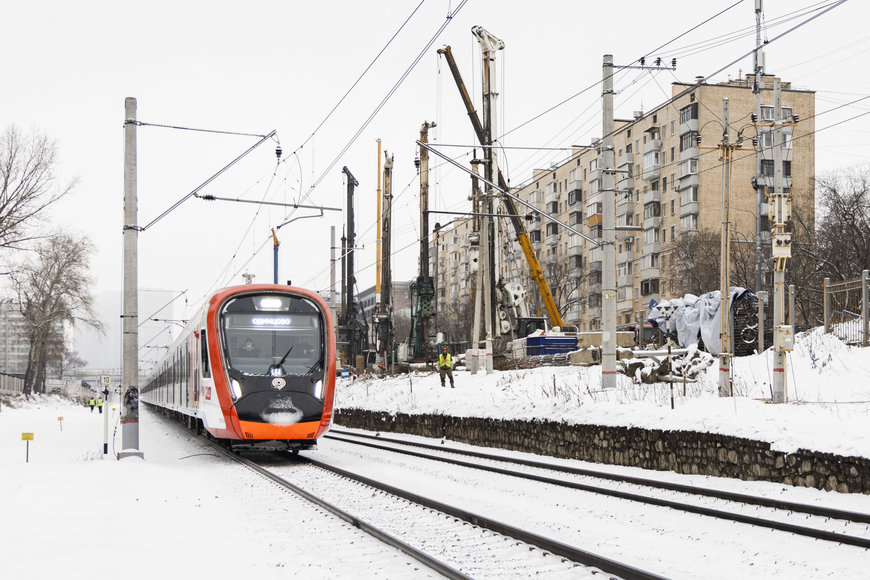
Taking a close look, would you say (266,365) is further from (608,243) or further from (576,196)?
(576,196)

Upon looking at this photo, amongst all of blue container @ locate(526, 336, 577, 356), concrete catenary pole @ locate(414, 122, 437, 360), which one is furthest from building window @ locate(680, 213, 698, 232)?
blue container @ locate(526, 336, 577, 356)

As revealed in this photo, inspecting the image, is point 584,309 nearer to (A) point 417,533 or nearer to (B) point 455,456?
(B) point 455,456

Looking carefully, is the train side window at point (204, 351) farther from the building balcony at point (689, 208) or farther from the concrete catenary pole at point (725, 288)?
the building balcony at point (689, 208)

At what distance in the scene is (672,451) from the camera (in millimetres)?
15258

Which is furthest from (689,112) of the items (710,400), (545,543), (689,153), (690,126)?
(545,543)

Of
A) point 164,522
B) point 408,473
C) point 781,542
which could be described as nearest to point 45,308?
point 408,473

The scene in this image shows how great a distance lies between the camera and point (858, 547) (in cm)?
839

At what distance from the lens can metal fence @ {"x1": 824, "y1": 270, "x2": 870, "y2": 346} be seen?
2338 cm

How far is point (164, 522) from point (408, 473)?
6467 mm

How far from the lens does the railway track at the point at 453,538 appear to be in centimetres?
749

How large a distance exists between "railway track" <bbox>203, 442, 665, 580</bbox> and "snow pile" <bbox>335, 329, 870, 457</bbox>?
188 inches

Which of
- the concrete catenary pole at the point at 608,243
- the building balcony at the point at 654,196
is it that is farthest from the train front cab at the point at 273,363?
the building balcony at the point at 654,196

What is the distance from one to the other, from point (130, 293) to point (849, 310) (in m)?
Answer: 18.1

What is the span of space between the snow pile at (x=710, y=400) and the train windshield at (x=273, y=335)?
518 centimetres
